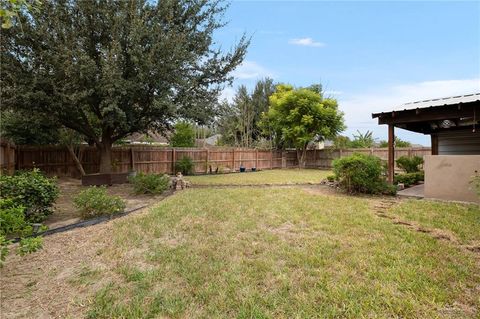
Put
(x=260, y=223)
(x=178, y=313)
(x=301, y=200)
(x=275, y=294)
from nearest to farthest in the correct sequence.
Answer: (x=178, y=313) → (x=275, y=294) → (x=260, y=223) → (x=301, y=200)

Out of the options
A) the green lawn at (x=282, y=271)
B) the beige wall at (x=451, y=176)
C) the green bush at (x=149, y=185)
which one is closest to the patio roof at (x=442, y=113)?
the beige wall at (x=451, y=176)

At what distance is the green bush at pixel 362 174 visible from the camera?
918 cm

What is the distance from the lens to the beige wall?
763 cm

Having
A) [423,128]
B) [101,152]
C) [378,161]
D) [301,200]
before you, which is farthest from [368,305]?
[101,152]

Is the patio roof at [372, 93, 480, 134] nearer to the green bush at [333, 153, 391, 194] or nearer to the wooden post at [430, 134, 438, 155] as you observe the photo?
the wooden post at [430, 134, 438, 155]

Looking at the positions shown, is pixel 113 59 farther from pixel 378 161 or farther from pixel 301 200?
pixel 378 161

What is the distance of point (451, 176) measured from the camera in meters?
8.04

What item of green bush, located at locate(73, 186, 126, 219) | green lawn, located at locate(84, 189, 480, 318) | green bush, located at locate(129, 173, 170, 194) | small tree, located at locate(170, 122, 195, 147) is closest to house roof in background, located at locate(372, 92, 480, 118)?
green lawn, located at locate(84, 189, 480, 318)

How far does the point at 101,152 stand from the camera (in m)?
13.1

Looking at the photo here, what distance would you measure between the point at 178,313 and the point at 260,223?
3.19m

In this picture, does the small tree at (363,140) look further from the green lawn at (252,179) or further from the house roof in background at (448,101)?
the house roof in background at (448,101)

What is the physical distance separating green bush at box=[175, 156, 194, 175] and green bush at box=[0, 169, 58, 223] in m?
11.3

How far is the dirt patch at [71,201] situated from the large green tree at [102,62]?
2.40 metres

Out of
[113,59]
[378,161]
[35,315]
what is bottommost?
[35,315]
